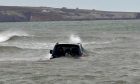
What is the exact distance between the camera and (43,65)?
2930 cm

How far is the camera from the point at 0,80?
23016 mm

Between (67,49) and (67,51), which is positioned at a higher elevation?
(67,49)

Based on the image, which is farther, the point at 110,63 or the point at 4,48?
the point at 4,48

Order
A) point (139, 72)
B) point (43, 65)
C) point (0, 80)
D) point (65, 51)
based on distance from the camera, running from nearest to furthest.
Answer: point (0, 80) → point (139, 72) → point (43, 65) → point (65, 51)

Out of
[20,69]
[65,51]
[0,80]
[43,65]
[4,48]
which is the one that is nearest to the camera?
[0,80]

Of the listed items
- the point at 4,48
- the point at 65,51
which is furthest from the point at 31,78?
the point at 4,48

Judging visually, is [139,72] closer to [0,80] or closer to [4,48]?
[0,80]

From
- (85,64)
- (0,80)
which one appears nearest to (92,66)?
(85,64)

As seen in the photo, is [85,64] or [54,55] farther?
[54,55]

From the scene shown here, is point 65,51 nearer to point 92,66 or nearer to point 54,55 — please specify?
point 54,55

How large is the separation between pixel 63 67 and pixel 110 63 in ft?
11.5

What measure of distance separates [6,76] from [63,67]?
4506 mm

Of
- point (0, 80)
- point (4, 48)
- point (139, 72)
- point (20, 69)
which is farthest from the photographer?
point (4, 48)

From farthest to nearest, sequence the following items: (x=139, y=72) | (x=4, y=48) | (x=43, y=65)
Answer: (x=4, y=48) → (x=43, y=65) → (x=139, y=72)
